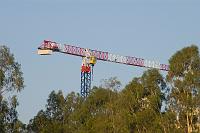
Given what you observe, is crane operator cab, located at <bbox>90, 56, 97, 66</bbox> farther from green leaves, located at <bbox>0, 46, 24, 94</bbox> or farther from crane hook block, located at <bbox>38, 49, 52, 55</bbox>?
green leaves, located at <bbox>0, 46, 24, 94</bbox>

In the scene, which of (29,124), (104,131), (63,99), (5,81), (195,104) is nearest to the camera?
(195,104)

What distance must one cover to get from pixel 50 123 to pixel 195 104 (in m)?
36.1

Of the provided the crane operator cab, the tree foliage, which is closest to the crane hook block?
the crane operator cab

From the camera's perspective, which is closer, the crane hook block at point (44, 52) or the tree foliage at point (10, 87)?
the tree foliage at point (10, 87)

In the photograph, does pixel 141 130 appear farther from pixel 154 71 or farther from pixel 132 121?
pixel 154 71

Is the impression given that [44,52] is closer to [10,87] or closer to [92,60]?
[92,60]

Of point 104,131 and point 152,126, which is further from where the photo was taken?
point 104,131

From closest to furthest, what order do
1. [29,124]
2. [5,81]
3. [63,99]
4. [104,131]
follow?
[5,81] < [104,131] < [29,124] < [63,99]

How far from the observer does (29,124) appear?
274 ft

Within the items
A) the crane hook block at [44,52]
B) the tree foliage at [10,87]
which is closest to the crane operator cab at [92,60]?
the crane hook block at [44,52]

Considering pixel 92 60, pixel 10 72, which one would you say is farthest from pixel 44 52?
pixel 10 72

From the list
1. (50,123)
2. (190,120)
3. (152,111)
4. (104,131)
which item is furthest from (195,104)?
(50,123)

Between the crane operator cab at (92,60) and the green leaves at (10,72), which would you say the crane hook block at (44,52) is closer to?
the crane operator cab at (92,60)

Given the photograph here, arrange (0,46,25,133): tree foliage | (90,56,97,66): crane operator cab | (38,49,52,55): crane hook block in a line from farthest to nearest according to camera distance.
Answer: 1. (90,56,97,66): crane operator cab
2. (38,49,52,55): crane hook block
3. (0,46,25,133): tree foliage
